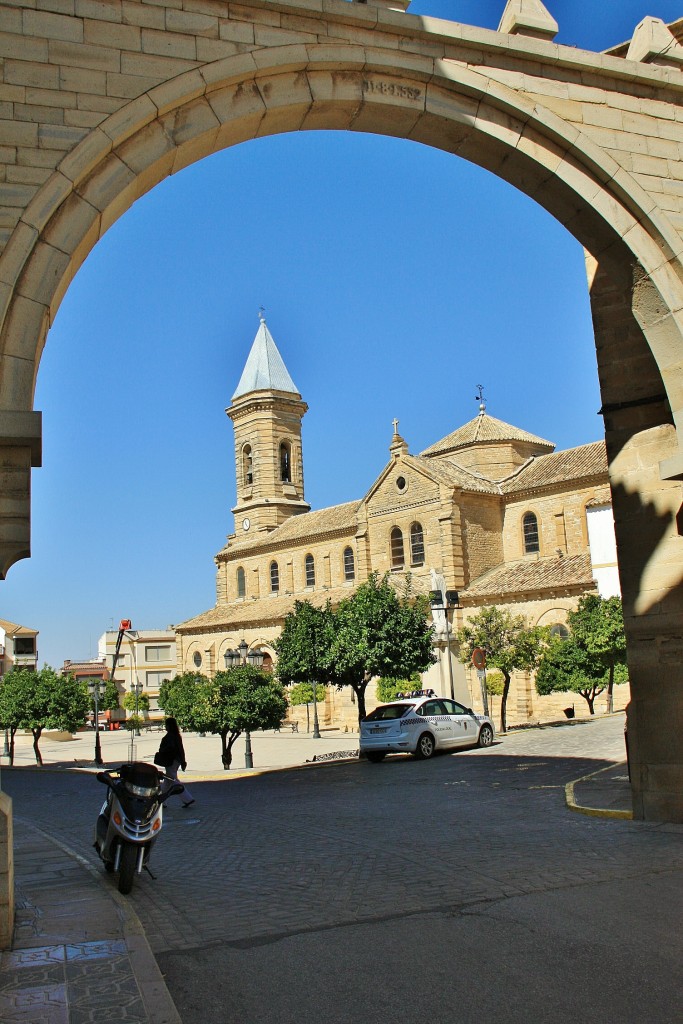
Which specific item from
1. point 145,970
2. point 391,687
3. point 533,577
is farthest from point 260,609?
point 145,970

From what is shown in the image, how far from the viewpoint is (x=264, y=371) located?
59438mm

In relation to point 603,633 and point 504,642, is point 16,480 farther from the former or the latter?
point 603,633

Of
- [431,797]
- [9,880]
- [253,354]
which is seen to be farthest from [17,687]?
[253,354]

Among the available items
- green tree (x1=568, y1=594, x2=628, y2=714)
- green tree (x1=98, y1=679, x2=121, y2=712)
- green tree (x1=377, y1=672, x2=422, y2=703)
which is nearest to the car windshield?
green tree (x1=568, y1=594, x2=628, y2=714)

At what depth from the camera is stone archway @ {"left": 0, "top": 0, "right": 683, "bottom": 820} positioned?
6238 mm

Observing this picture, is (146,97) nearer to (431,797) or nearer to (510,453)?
(431,797)

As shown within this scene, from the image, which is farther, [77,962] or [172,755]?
[172,755]

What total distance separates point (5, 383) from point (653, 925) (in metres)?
5.24

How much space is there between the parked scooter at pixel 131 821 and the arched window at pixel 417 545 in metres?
35.2


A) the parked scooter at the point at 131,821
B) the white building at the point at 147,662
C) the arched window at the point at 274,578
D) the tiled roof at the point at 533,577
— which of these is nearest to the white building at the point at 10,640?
the white building at the point at 147,662

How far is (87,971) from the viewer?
4.88 metres

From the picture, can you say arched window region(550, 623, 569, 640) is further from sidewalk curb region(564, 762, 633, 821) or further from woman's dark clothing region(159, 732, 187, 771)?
woman's dark clothing region(159, 732, 187, 771)

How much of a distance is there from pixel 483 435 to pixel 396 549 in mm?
8329

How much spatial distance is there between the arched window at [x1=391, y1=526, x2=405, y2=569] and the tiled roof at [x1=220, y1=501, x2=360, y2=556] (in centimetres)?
373
